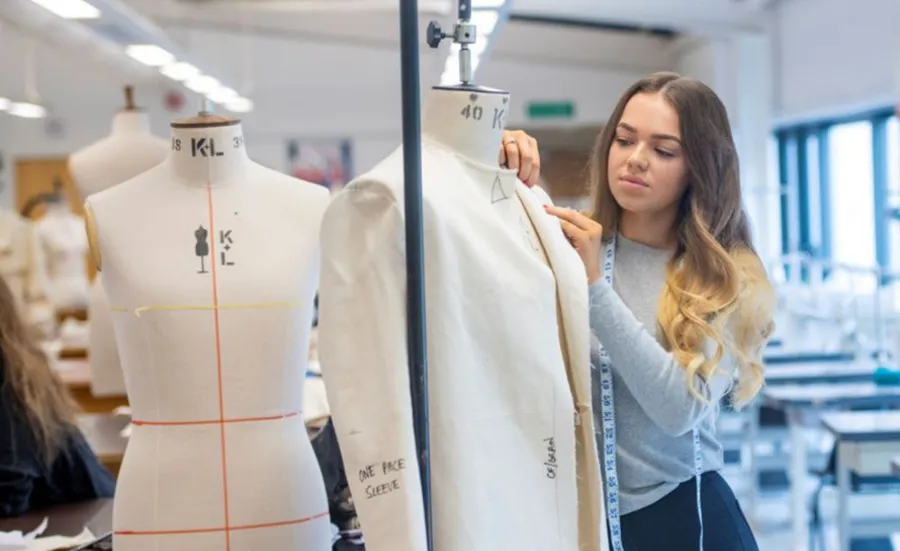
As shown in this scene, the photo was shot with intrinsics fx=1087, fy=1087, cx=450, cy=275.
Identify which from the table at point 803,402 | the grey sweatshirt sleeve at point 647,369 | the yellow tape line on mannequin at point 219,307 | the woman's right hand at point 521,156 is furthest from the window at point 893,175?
the yellow tape line on mannequin at point 219,307

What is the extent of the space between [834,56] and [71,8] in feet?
17.3

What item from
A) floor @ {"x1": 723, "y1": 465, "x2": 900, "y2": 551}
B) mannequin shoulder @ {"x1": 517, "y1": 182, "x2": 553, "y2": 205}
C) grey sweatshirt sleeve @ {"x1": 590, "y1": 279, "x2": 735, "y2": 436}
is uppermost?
mannequin shoulder @ {"x1": 517, "y1": 182, "x2": 553, "y2": 205}

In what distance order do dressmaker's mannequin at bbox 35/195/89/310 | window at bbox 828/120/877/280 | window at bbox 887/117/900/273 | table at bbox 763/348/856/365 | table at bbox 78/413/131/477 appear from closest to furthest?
1. table at bbox 78/413/131/477
2. table at bbox 763/348/856/365
3. window at bbox 887/117/900/273
4. window at bbox 828/120/877/280
5. dressmaker's mannequin at bbox 35/195/89/310

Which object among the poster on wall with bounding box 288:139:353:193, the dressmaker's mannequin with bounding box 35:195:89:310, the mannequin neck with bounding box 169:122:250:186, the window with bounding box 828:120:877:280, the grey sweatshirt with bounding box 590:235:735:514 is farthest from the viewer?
the poster on wall with bounding box 288:139:353:193

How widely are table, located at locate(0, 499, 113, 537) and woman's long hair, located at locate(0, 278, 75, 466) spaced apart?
0.13 meters

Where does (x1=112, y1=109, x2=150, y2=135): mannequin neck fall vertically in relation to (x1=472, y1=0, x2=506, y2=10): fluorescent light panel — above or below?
below

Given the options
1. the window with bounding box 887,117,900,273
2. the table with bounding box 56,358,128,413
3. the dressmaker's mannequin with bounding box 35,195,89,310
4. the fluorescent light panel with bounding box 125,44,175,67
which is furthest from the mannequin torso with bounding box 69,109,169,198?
the dressmaker's mannequin with bounding box 35,195,89,310

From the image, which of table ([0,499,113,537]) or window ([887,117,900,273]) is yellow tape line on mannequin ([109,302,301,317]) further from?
window ([887,117,900,273])

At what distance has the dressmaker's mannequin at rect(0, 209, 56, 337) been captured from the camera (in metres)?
7.85

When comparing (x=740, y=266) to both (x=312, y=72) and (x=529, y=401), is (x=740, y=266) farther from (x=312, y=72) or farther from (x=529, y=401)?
(x=312, y=72)

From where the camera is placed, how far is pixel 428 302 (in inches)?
56.1

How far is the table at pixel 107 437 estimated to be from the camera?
12.0ft

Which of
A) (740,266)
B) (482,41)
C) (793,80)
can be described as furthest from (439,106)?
(793,80)

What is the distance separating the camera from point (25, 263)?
8.00 meters
